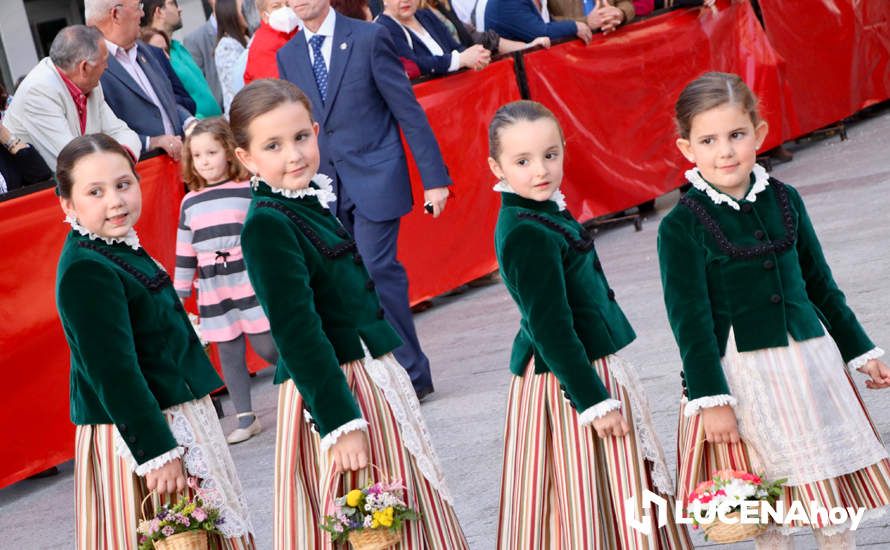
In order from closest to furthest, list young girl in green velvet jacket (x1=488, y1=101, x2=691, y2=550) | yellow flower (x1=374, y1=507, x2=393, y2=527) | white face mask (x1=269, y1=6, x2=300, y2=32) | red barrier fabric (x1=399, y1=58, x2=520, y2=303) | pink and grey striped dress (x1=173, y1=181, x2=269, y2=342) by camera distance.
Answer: yellow flower (x1=374, y1=507, x2=393, y2=527) → young girl in green velvet jacket (x1=488, y1=101, x2=691, y2=550) → pink and grey striped dress (x1=173, y1=181, x2=269, y2=342) → white face mask (x1=269, y1=6, x2=300, y2=32) → red barrier fabric (x1=399, y1=58, x2=520, y2=303)

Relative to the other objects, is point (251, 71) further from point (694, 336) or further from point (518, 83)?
point (694, 336)

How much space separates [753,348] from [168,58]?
6245mm

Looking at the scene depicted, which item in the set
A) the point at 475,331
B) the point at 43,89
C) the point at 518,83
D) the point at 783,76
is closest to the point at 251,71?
the point at 43,89

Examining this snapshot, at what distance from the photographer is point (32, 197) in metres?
6.93

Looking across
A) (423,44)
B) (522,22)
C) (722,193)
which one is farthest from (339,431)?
(522,22)

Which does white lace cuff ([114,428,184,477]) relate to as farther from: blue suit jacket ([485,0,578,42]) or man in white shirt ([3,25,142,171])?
blue suit jacket ([485,0,578,42])

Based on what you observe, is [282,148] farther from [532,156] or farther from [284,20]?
[284,20]

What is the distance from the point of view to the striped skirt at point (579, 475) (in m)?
3.72

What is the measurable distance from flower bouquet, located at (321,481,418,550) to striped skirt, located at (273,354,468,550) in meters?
A: 0.16

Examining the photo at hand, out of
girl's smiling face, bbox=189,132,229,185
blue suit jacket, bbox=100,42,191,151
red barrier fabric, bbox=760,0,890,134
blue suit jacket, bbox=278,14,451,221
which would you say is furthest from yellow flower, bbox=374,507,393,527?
red barrier fabric, bbox=760,0,890,134

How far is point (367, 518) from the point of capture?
3.56 meters

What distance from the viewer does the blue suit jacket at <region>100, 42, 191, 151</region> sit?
25.5 feet

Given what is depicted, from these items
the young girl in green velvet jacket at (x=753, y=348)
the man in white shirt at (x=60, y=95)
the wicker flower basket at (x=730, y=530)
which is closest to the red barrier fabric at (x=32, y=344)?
the man in white shirt at (x=60, y=95)

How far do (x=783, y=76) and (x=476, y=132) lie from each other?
369cm
